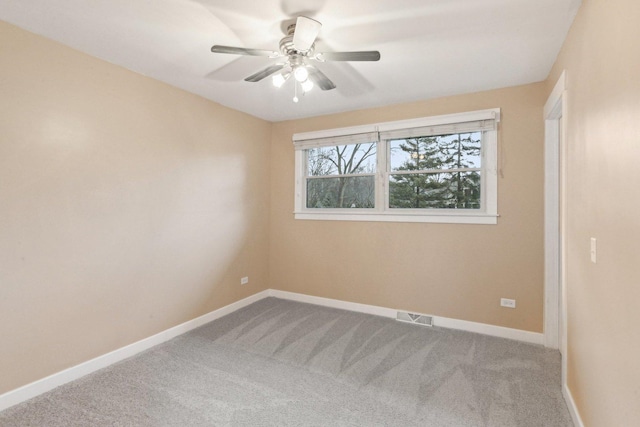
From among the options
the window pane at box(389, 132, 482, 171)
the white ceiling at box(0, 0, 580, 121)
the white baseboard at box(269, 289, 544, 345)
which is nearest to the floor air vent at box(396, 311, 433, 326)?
the white baseboard at box(269, 289, 544, 345)

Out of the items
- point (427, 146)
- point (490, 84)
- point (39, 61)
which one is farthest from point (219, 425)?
point (490, 84)

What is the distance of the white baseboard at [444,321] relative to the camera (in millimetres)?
3082

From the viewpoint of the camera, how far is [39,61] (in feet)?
7.25

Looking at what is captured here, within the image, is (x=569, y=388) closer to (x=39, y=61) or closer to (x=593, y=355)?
(x=593, y=355)

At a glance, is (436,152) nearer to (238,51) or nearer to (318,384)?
(238,51)

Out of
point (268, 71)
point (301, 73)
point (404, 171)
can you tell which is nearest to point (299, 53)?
point (301, 73)

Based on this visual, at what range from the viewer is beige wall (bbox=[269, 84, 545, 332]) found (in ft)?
10.1

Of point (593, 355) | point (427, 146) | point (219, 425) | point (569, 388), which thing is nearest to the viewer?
point (593, 355)

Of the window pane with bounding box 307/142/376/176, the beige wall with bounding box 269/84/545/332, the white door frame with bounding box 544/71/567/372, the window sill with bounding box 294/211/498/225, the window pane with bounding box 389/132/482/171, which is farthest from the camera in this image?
the window pane with bounding box 307/142/376/176

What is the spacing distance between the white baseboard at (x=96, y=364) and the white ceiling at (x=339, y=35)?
2.48m

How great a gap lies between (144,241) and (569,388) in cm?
356

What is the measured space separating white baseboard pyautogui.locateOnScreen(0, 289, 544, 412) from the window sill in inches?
42.5

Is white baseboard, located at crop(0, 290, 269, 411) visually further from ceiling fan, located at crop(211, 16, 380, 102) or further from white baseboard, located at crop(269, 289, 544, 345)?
ceiling fan, located at crop(211, 16, 380, 102)

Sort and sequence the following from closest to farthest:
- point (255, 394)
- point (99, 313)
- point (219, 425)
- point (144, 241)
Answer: point (219, 425) → point (255, 394) → point (99, 313) → point (144, 241)
